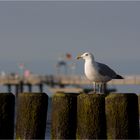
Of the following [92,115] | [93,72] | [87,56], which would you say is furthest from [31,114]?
[87,56]

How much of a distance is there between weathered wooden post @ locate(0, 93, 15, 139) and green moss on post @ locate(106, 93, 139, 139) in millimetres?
1775

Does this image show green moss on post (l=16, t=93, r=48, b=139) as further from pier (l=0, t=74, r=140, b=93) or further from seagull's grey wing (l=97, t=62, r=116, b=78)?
pier (l=0, t=74, r=140, b=93)

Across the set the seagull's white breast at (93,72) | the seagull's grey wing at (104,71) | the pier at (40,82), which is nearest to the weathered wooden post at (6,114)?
the seagull's white breast at (93,72)

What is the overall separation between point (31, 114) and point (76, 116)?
824 mm

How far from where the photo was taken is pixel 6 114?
655 inches

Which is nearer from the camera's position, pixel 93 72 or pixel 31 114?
pixel 31 114

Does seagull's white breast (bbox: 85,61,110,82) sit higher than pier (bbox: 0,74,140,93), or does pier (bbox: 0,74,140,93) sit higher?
pier (bbox: 0,74,140,93)

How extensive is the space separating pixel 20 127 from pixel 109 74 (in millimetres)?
4579

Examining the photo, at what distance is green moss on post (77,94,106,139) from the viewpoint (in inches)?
645

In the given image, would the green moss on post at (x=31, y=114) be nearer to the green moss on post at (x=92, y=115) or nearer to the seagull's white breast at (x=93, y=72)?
the green moss on post at (x=92, y=115)

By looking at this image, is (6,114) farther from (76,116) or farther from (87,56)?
(87,56)

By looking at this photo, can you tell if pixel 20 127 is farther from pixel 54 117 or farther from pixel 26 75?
pixel 26 75

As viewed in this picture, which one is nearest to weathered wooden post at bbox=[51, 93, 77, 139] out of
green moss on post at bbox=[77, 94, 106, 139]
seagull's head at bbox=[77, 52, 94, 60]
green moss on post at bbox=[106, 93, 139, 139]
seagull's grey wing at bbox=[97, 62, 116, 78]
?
green moss on post at bbox=[77, 94, 106, 139]

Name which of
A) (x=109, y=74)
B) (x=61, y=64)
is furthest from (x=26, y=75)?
(x=109, y=74)
